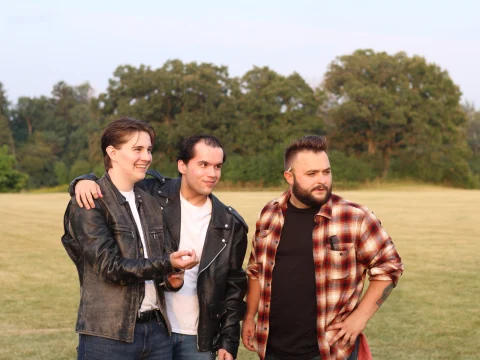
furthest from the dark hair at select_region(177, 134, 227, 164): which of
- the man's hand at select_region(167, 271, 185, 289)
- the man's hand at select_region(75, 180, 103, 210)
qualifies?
the man's hand at select_region(167, 271, 185, 289)

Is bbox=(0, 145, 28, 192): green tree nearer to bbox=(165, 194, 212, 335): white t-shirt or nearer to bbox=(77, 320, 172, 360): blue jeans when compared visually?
bbox=(165, 194, 212, 335): white t-shirt

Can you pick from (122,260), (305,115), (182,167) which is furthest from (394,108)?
(122,260)

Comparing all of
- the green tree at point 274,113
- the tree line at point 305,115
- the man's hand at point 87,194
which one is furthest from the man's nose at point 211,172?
the green tree at point 274,113

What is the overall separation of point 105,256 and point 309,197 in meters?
1.13

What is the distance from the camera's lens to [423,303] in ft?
31.5

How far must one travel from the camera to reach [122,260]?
291 centimetres

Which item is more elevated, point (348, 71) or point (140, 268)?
point (348, 71)

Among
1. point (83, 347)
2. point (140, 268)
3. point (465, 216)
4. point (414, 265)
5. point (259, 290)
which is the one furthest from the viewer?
point (465, 216)

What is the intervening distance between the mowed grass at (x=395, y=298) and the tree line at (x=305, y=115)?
32.9m

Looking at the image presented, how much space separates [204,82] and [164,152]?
21.9 feet

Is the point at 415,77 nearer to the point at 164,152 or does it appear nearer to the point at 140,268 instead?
the point at 164,152

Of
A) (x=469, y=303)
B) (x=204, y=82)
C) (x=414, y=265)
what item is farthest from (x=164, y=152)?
(x=469, y=303)

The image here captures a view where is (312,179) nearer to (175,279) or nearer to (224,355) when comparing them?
(175,279)

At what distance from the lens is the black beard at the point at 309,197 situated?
3.44 metres
